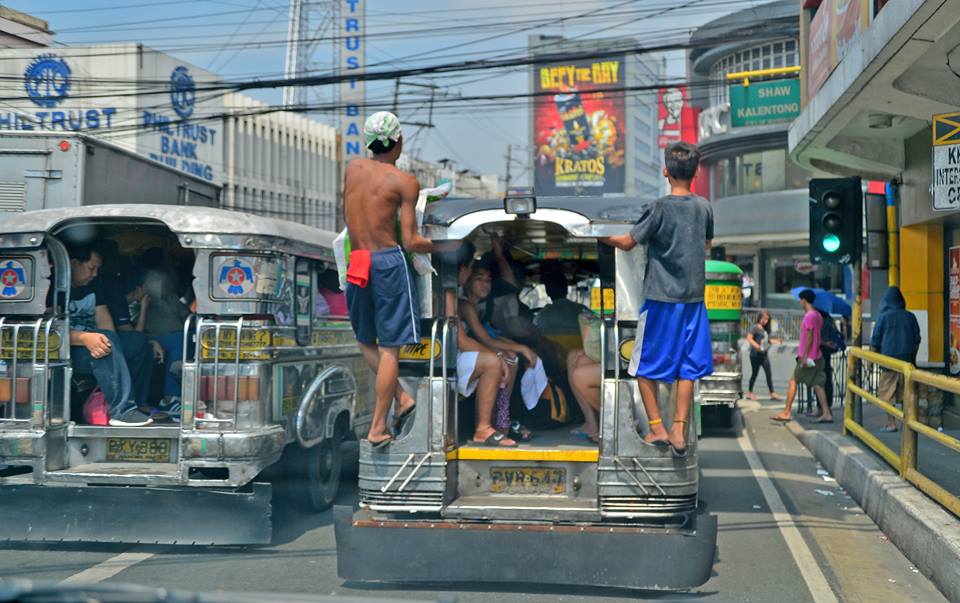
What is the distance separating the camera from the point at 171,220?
700 centimetres

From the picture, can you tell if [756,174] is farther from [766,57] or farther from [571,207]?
[571,207]

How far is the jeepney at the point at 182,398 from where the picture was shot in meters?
6.91

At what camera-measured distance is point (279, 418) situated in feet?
23.7

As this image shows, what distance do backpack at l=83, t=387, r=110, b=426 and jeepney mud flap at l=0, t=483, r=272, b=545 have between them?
26.3 inches

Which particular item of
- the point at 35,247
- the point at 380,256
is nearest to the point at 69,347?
the point at 35,247

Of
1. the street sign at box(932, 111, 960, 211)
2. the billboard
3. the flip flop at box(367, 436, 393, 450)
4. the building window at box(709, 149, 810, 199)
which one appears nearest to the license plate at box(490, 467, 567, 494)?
the flip flop at box(367, 436, 393, 450)

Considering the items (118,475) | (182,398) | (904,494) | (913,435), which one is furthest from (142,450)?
(913,435)

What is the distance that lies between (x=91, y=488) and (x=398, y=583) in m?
2.31

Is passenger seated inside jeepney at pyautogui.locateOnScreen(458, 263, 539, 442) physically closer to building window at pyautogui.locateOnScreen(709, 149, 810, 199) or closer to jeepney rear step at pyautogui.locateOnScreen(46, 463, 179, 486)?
jeepney rear step at pyautogui.locateOnScreen(46, 463, 179, 486)

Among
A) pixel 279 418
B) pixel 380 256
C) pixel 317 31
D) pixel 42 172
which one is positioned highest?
pixel 317 31

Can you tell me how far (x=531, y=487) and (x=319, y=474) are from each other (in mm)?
Result: 2543

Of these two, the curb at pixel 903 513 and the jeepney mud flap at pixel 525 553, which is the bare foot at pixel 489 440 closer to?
Answer: the jeepney mud flap at pixel 525 553

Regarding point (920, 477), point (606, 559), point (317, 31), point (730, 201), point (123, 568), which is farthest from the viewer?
point (317, 31)

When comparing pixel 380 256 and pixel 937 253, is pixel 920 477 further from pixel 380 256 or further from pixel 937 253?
pixel 937 253
